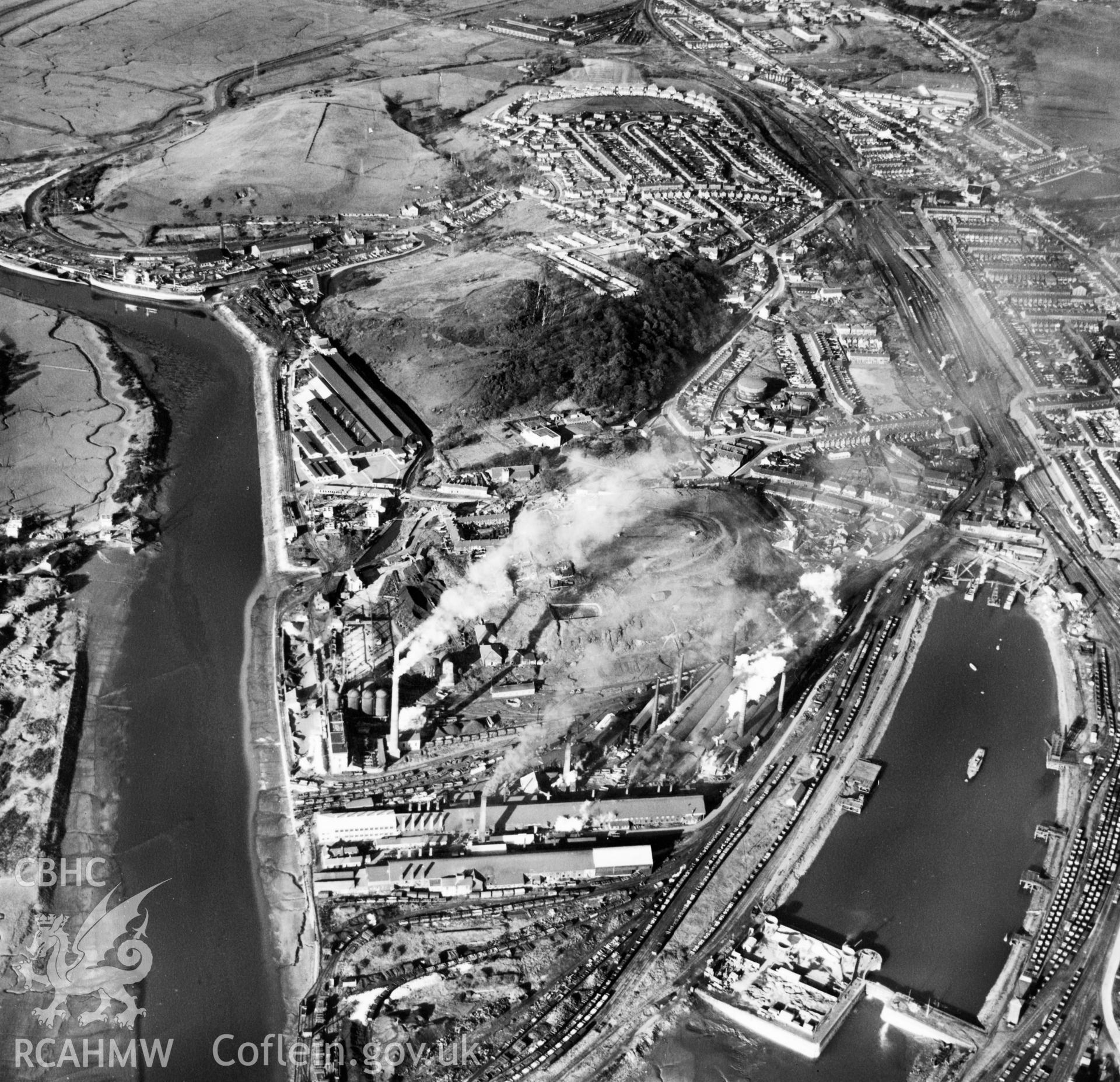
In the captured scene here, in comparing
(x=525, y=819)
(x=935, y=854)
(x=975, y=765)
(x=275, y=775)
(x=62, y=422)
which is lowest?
(x=935, y=854)

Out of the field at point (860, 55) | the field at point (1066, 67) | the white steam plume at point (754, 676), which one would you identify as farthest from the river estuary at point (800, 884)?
the field at point (860, 55)

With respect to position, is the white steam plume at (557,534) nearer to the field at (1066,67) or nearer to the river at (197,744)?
the river at (197,744)

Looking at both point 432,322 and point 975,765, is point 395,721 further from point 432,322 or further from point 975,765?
point 432,322

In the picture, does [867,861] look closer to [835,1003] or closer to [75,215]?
[835,1003]

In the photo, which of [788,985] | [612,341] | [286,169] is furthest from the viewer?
[286,169]

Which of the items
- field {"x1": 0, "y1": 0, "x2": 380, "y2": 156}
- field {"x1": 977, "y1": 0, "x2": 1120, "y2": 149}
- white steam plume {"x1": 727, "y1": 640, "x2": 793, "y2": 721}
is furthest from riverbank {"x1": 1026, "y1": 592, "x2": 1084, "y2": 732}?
field {"x1": 0, "y1": 0, "x2": 380, "y2": 156}

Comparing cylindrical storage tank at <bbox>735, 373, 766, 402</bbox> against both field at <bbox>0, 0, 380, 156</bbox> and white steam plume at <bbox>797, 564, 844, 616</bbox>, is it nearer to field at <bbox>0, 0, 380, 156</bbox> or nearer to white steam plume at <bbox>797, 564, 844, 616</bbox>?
white steam plume at <bbox>797, 564, 844, 616</bbox>

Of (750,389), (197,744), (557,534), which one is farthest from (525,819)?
(750,389)
